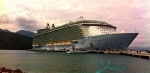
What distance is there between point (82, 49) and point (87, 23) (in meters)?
8.77

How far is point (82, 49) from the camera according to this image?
10000 cm

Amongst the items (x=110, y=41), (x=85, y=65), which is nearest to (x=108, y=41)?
(x=110, y=41)

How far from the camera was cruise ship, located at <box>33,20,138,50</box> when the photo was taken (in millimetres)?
94000

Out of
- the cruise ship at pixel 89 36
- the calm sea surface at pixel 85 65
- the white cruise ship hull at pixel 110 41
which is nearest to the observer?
the calm sea surface at pixel 85 65

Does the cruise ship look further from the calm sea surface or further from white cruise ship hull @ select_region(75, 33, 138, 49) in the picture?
the calm sea surface

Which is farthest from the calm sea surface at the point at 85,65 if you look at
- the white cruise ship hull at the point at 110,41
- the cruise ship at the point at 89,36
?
the cruise ship at the point at 89,36

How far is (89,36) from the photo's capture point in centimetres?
9869

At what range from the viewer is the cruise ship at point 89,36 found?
94000 mm

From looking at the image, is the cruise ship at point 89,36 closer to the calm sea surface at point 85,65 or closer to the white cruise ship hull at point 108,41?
the white cruise ship hull at point 108,41

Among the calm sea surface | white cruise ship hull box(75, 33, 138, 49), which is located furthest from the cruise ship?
the calm sea surface

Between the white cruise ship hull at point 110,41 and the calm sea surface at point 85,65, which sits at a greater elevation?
the white cruise ship hull at point 110,41

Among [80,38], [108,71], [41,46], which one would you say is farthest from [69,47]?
[108,71]

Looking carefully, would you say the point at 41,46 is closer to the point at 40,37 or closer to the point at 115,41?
the point at 40,37

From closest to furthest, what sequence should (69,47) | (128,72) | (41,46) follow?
(128,72) < (69,47) < (41,46)
